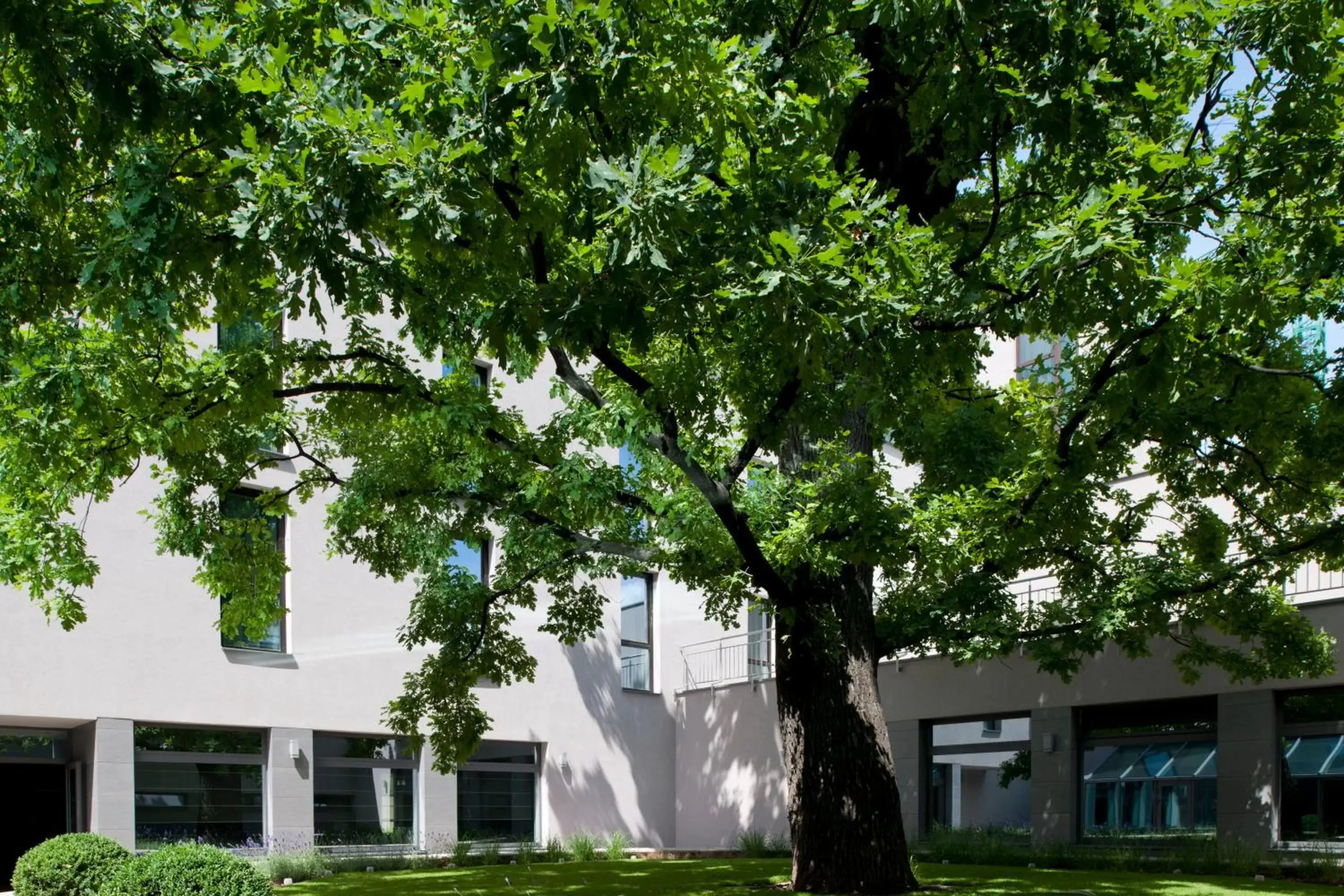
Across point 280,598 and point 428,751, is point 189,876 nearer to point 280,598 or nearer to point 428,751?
point 280,598

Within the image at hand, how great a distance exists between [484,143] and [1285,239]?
5.40 m

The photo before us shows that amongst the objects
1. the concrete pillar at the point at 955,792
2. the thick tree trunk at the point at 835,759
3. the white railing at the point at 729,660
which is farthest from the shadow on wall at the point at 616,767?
the thick tree trunk at the point at 835,759

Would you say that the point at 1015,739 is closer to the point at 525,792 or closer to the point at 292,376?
the point at 525,792

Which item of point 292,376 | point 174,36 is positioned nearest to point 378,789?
point 292,376

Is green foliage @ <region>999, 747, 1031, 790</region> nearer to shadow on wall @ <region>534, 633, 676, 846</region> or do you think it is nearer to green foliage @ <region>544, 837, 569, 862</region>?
green foliage @ <region>544, 837, 569, 862</region>

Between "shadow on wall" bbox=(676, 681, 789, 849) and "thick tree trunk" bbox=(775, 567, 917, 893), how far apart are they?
10.6m

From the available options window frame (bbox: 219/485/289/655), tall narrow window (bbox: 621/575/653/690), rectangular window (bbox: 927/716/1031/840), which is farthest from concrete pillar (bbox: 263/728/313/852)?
rectangular window (bbox: 927/716/1031/840)

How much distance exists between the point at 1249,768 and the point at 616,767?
38.8 feet

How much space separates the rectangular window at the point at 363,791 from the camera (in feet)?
66.5

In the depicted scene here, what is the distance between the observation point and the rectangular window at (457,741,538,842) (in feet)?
73.3

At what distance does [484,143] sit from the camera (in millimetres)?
6766

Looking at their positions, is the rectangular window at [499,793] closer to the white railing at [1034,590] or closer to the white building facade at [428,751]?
the white building facade at [428,751]

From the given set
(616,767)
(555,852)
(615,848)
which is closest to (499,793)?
(555,852)

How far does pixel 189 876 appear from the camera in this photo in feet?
30.8
